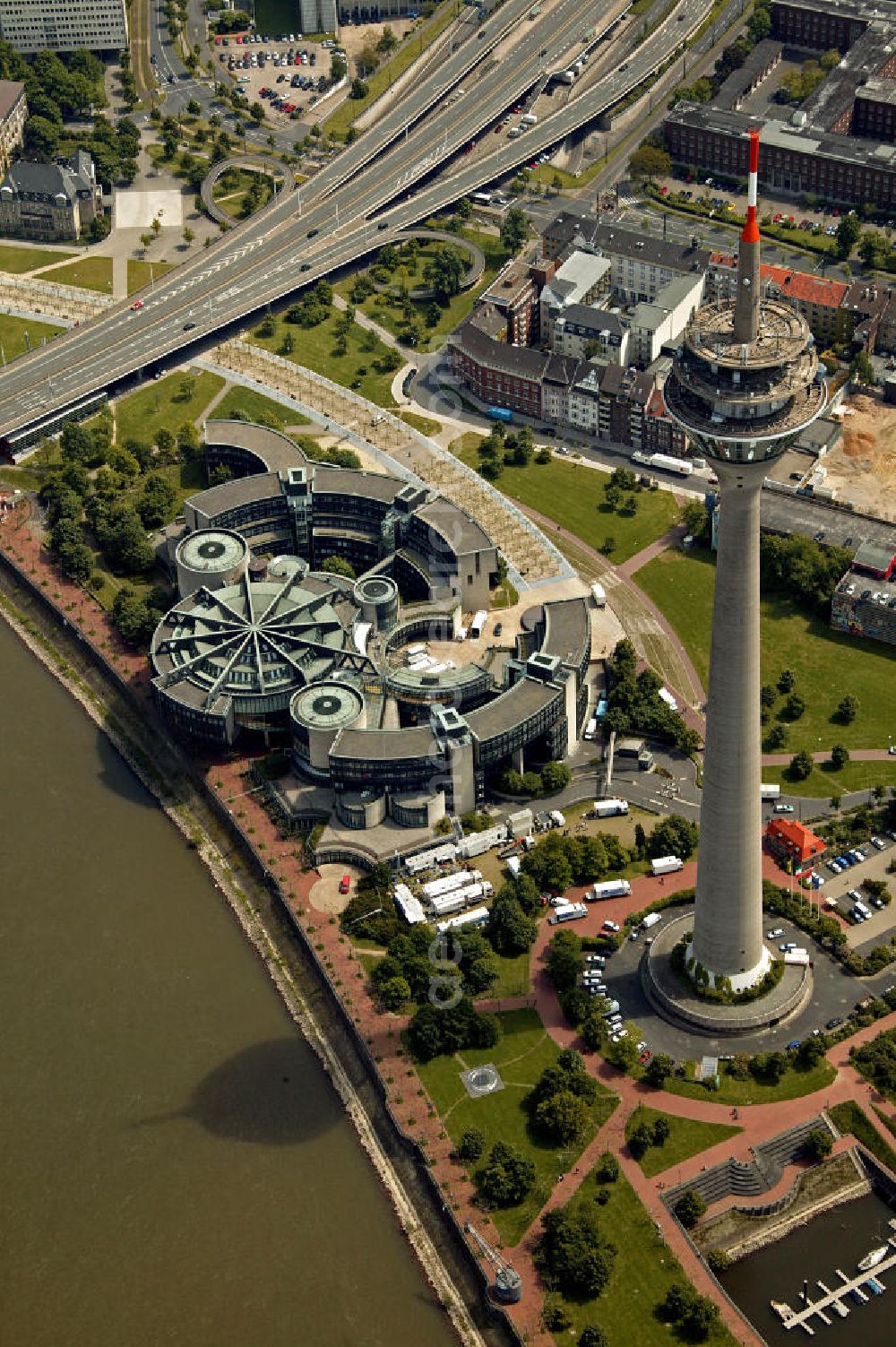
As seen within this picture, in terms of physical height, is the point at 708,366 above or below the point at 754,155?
below

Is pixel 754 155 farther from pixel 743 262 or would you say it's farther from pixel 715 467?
pixel 715 467

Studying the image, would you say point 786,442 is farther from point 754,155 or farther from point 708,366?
point 754,155

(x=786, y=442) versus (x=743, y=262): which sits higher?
(x=743, y=262)

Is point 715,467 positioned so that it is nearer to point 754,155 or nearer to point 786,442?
point 786,442

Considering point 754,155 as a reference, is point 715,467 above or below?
below

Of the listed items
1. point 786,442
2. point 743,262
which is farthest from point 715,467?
point 743,262
